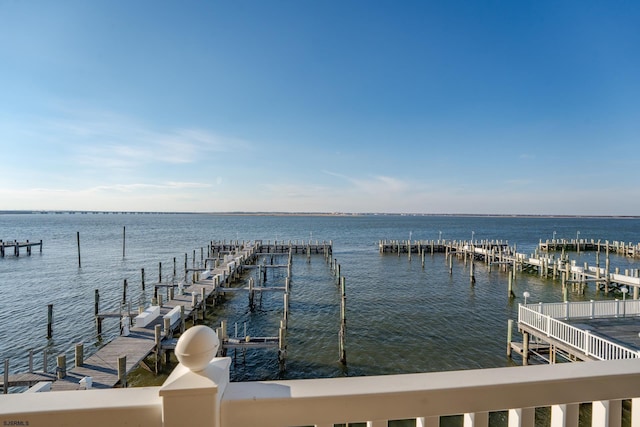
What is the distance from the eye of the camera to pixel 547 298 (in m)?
25.8

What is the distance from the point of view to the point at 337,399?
5.14 feet

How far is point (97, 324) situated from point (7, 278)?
873 inches

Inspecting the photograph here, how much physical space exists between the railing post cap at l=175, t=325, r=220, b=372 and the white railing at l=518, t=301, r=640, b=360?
1281cm

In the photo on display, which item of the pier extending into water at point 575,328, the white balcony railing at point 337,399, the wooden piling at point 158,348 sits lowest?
the wooden piling at point 158,348

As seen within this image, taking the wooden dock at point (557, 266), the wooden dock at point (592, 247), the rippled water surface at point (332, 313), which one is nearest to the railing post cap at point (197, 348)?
the rippled water surface at point (332, 313)

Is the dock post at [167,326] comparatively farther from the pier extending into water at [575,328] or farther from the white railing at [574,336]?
the white railing at [574,336]

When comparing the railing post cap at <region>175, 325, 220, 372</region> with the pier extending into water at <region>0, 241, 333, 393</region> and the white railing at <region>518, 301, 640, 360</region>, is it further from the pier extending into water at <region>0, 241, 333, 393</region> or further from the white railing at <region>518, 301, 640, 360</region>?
the white railing at <region>518, 301, 640, 360</region>

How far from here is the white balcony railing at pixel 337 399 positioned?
4.66ft

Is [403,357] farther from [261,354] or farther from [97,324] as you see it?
[97,324]

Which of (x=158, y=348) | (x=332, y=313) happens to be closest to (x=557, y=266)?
(x=332, y=313)

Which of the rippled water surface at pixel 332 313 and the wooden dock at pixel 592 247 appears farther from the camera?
the wooden dock at pixel 592 247

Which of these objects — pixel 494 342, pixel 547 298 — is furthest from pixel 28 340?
pixel 547 298

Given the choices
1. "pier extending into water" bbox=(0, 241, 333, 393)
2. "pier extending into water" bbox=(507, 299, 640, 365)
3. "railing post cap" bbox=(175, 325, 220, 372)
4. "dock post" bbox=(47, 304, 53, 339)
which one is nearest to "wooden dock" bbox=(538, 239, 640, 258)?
"pier extending into water" bbox=(507, 299, 640, 365)

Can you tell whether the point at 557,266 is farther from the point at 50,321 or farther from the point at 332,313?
the point at 50,321
